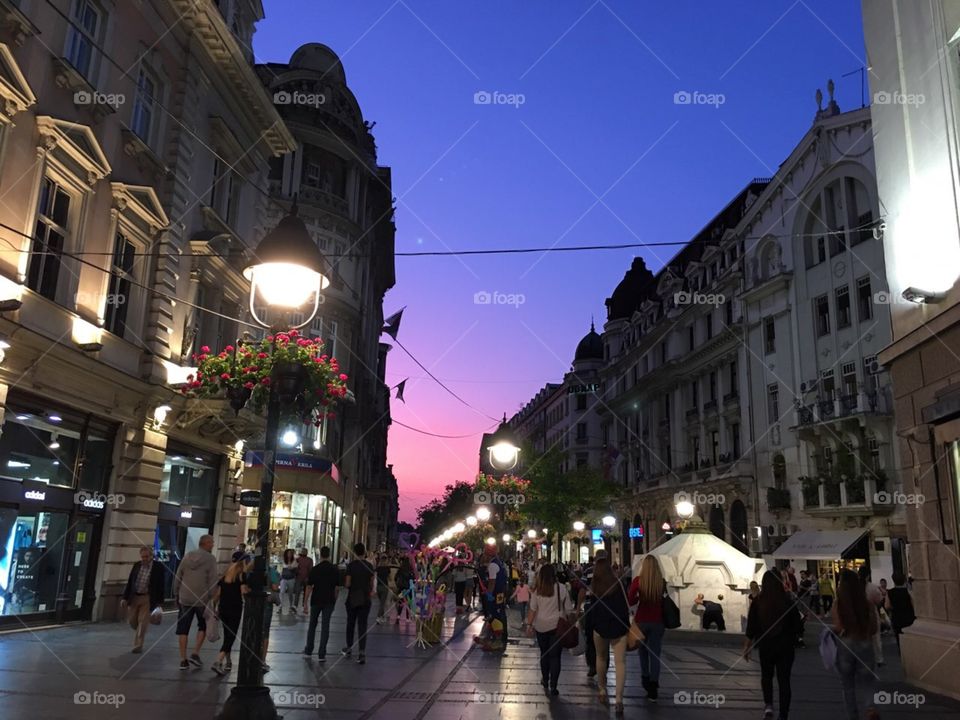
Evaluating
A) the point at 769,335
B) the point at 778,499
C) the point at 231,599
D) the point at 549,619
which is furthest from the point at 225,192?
the point at 769,335

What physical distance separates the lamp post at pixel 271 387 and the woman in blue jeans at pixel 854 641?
5.63 m

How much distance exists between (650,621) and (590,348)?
74.2m

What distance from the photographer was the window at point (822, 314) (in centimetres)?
3722

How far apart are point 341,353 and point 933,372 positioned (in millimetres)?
33041

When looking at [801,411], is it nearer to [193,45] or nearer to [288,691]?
[193,45]

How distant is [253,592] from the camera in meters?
7.17

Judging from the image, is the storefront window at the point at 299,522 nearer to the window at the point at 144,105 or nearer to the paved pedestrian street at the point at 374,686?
the window at the point at 144,105

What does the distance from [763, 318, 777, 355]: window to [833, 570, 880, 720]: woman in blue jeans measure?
116 feet

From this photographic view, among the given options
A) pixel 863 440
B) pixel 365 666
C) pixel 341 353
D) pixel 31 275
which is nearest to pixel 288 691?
pixel 365 666

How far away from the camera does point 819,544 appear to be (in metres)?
33.9

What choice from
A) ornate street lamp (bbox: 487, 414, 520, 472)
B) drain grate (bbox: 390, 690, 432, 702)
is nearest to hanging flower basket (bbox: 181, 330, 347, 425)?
drain grate (bbox: 390, 690, 432, 702)

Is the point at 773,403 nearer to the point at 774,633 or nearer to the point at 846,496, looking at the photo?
the point at 846,496

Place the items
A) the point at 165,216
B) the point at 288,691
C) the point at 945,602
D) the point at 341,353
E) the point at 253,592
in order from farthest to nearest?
the point at 341,353
the point at 165,216
the point at 945,602
the point at 288,691
the point at 253,592

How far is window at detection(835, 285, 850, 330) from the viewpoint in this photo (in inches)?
1409
